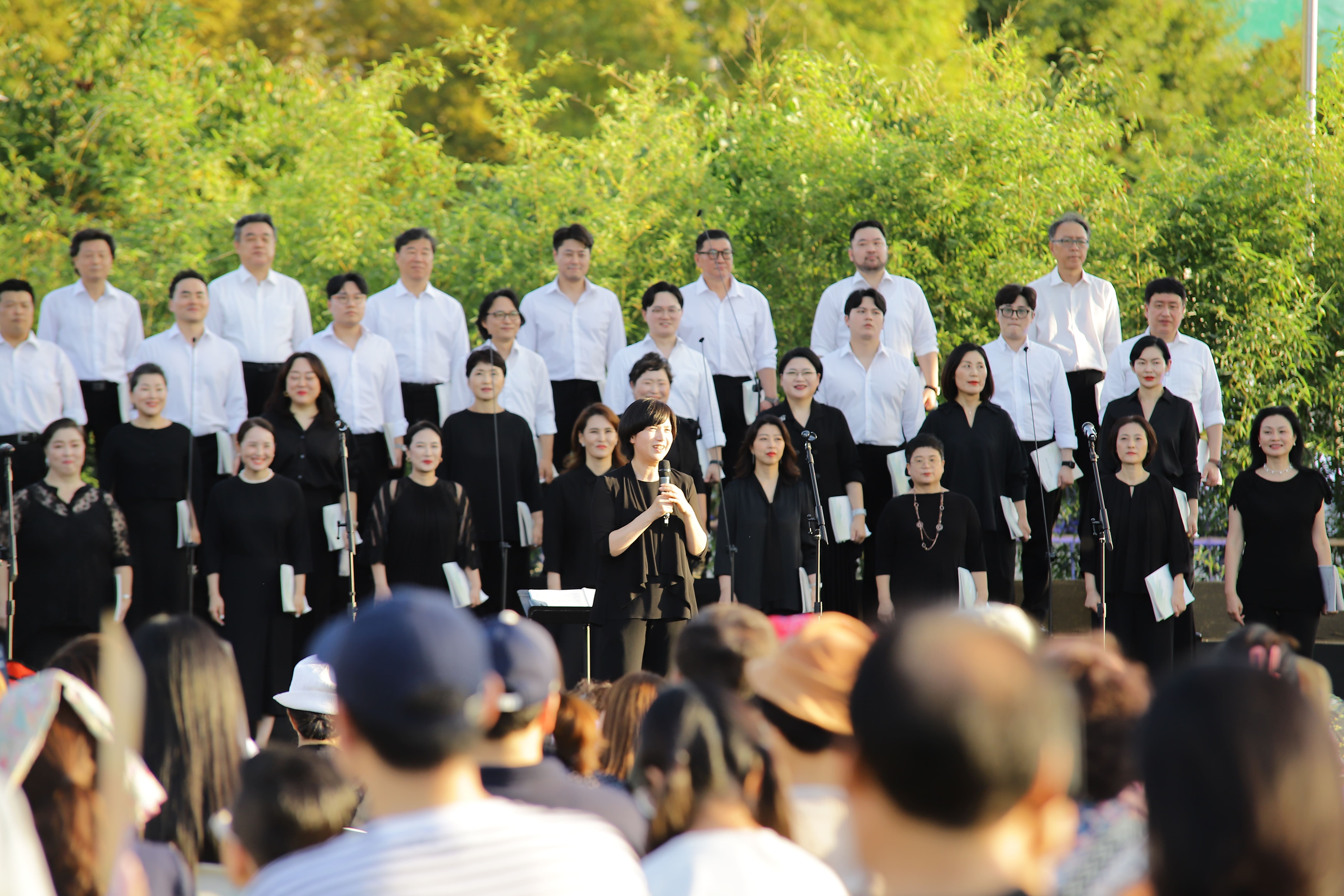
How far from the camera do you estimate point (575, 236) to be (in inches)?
401

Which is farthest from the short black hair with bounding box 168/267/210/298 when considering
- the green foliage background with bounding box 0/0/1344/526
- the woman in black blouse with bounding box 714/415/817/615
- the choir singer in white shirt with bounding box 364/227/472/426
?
the green foliage background with bounding box 0/0/1344/526

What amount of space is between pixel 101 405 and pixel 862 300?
184 inches

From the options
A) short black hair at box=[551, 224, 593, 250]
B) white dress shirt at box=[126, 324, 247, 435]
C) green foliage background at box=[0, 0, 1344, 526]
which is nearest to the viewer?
white dress shirt at box=[126, 324, 247, 435]

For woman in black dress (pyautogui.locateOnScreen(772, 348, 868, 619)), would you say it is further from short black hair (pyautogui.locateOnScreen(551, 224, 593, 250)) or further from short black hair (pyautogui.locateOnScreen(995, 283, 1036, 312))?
short black hair (pyautogui.locateOnScreen(551, 224, 593, 250))

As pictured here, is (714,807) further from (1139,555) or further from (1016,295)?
(1016,295)

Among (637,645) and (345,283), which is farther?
(345,283)

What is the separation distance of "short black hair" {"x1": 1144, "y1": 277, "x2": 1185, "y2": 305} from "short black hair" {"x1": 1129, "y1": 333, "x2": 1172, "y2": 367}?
56 centimetres

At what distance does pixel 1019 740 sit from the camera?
1.47 meters

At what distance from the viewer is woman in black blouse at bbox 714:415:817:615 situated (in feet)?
27.4

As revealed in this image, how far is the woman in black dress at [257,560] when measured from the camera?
8.40 m

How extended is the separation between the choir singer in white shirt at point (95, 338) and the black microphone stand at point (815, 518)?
13.7 feet

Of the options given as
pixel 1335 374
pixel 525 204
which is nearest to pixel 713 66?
pixel 525 204

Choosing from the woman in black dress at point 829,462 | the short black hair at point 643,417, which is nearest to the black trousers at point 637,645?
the short black hair at point 643,417

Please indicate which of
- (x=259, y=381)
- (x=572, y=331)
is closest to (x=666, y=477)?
(x=572, y=331)
